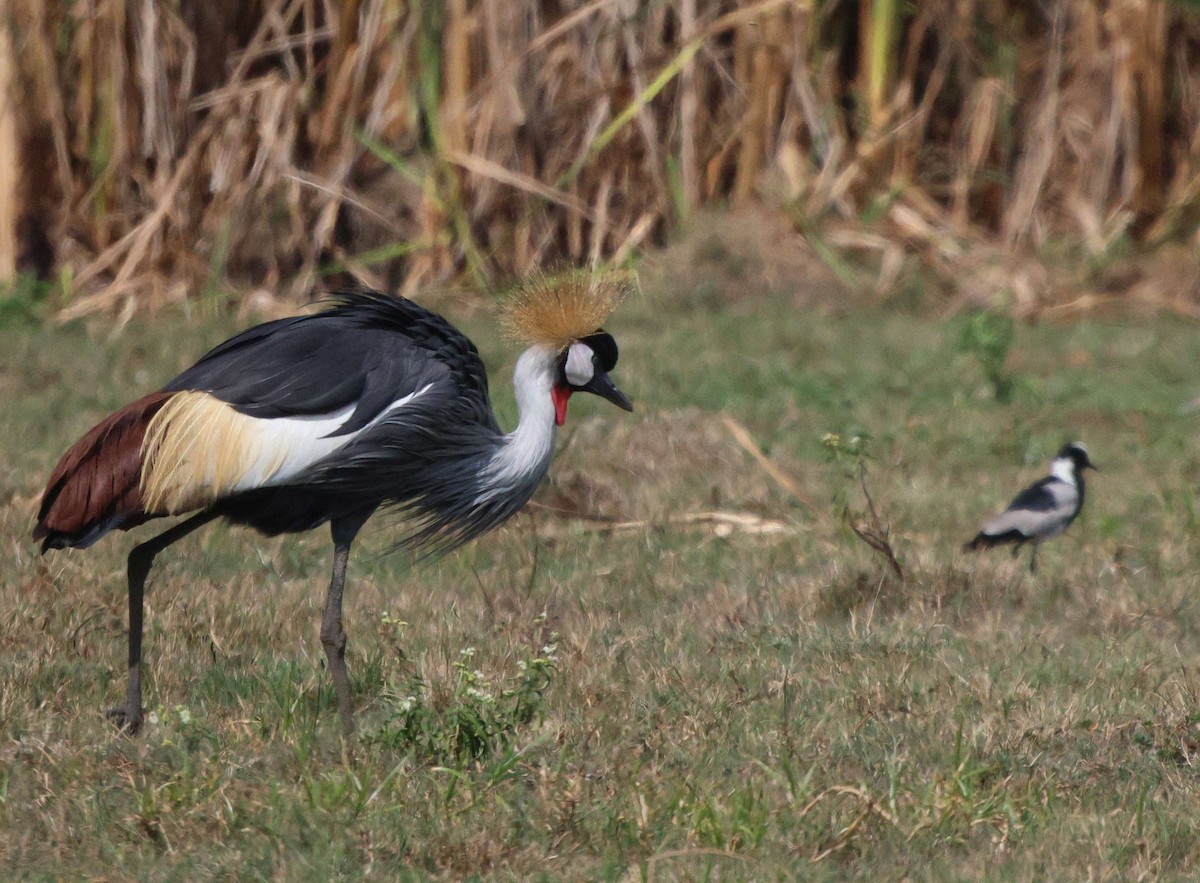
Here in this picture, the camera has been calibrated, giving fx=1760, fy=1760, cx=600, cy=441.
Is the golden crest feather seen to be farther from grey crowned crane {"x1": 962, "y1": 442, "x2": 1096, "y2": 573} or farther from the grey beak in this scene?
grey crowned crane {"x1": 962, "y1": 442, "x2": 1096, "y2": 573}

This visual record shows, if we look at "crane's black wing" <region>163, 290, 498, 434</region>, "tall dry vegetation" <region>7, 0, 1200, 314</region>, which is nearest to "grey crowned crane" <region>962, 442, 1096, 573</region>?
"crane's black wing" <region>163, 290, 498, 434</region>

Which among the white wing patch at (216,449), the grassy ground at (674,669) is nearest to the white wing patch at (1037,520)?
the grassy ground at (674,669)

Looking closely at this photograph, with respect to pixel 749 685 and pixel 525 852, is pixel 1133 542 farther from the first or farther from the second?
pixel 525 852

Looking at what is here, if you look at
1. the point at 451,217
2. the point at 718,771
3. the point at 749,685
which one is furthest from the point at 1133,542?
the point at 451,217

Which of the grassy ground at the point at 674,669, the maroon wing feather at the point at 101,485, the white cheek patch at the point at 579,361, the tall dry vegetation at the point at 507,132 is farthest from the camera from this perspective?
the tall dry vegetation at the point at 507,132

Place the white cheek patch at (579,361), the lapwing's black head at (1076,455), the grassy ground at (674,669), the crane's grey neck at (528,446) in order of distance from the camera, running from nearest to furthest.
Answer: the grassy ground at (674,669) → the crane's grey neck at (528,446) → the white cheek patch at (579,361) → the lapwing's black head at (1076,455)

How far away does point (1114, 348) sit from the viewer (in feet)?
28.4

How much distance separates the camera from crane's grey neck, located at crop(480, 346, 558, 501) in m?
4.44

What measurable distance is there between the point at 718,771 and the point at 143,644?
1735 millimetres

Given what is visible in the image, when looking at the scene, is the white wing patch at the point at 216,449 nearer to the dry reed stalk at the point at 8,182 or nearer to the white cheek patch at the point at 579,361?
the white cheek patch at the point at 579,361

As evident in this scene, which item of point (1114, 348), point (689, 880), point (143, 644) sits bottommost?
point (1114, 348)

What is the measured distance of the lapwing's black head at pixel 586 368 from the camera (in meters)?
4.58

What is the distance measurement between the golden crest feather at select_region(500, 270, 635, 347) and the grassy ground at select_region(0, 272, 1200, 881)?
738 mm

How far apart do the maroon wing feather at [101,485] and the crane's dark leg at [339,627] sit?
0.47 metres
